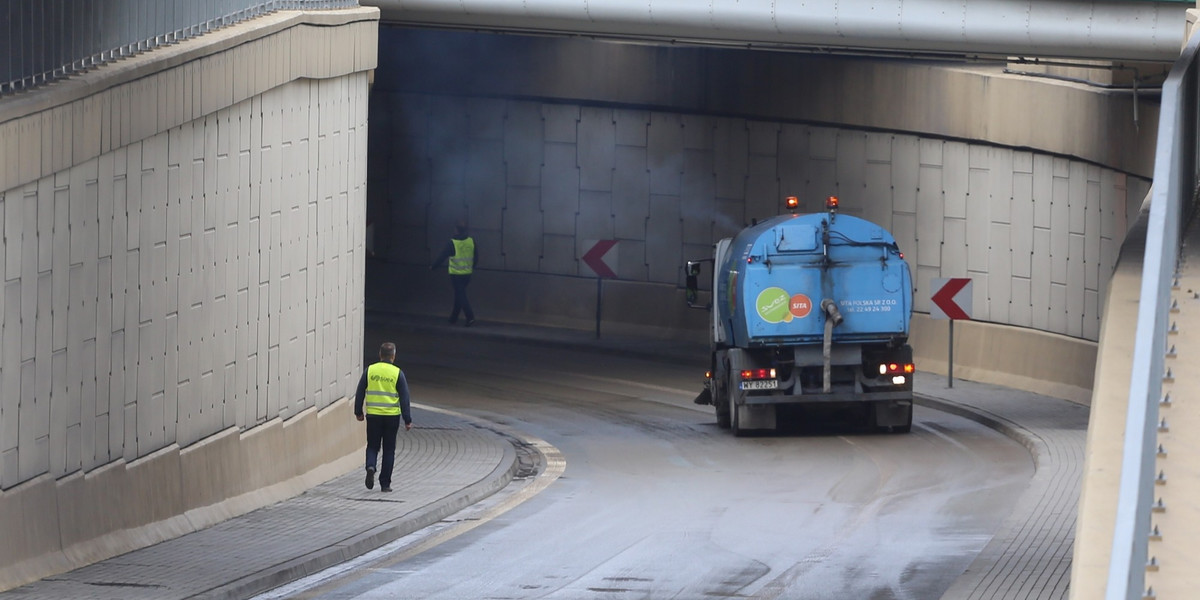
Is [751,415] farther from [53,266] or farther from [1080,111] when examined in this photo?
[53,266]

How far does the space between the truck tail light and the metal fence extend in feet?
27.0

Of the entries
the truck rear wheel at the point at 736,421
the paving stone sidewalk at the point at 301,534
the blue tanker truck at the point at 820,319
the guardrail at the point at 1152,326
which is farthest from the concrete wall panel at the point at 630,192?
the guardrail at the point at 1152,326

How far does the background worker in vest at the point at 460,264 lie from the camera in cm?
3656

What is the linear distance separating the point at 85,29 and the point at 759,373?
10792mm

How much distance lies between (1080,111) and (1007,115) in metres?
1.66

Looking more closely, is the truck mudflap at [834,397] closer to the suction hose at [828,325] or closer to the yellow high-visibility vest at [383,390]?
the suction hose at [828,325]

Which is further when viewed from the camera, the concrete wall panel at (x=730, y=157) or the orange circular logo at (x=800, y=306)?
the concrete wall panel at (x=730, y=157)

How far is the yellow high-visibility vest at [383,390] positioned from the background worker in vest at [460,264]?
1663 cm

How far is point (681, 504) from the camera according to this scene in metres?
20.0

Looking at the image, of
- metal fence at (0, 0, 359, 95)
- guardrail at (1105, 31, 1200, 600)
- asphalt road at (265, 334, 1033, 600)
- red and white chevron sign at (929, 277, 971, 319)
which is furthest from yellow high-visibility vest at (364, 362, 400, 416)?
red and white chevron sign at (929, 277, 971, 319)

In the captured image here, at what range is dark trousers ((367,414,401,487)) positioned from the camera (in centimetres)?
1988

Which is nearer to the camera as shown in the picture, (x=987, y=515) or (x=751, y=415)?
(x=987, y=515)

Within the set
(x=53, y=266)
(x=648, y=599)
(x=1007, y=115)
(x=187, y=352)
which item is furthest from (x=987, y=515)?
(x=1007, y=115)

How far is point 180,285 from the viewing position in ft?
Result: 57.2
